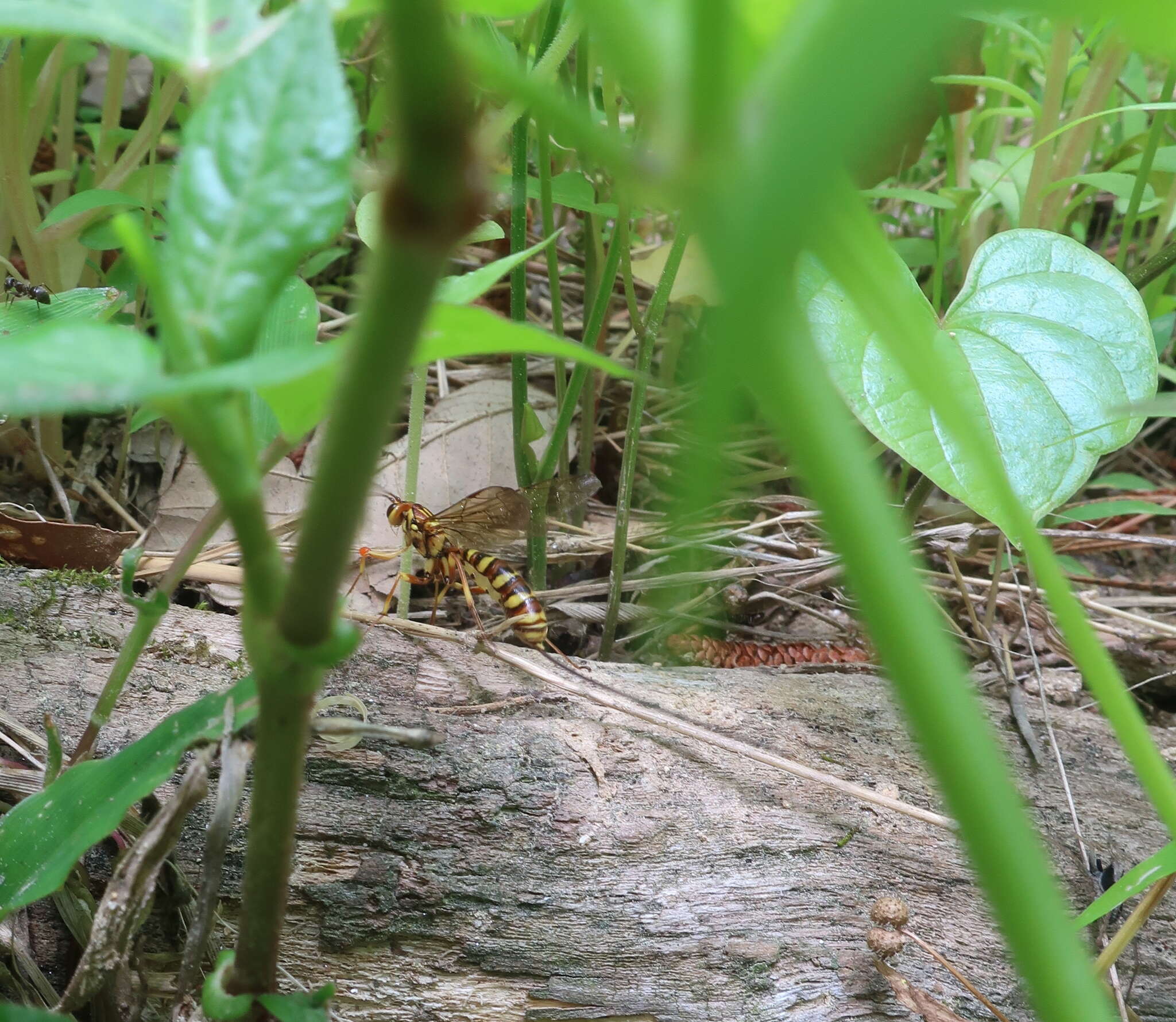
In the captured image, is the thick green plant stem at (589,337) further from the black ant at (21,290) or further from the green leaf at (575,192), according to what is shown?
the black ant at (21,290)

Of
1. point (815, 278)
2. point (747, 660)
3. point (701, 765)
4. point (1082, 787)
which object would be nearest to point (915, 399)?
point (815, 278)

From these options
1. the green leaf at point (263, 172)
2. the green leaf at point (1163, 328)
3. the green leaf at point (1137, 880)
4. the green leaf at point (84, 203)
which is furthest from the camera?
the green leaf at point (1163, 328)

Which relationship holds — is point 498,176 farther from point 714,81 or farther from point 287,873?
point 714,81

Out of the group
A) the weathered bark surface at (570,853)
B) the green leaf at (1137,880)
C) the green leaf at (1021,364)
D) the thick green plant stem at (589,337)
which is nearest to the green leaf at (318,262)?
the thick green plant stem at (589,337)

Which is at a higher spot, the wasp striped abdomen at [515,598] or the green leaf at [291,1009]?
the wasp striped abdomen at [515,598]

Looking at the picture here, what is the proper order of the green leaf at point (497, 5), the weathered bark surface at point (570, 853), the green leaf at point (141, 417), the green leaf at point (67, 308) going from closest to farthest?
the green leaf at point (497, 5), the weathered bark surface at point (570, 853), the green leaf at point (67, 308), the green leaf at point (141, 417)

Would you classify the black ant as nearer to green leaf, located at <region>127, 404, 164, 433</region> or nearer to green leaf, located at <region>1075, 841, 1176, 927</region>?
green leaf, located at <region>127, 404, 164, 433</region>
